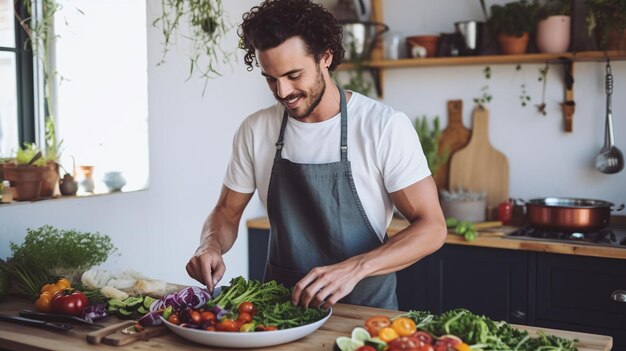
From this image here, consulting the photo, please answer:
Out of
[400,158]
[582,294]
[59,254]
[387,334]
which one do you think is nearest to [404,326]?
[387,334]

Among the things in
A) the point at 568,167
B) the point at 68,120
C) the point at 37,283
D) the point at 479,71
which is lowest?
the point at 37,283

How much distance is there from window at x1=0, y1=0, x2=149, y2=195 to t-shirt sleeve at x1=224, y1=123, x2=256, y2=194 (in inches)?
37.0

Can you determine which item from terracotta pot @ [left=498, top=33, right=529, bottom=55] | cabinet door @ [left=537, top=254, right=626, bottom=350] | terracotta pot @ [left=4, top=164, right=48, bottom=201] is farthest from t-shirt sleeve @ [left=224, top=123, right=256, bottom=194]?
terracotta pot @ [left=498, top=33, right=529, bottom=55]

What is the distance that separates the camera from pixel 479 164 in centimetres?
416

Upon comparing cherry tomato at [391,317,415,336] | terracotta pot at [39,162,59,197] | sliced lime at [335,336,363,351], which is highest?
terracotta pot at [39,162,59,197]

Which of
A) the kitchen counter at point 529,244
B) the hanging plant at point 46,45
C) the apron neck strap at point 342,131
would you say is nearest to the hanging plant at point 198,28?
the hanging plant at point 46,45

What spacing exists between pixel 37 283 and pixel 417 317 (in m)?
→ 1.27

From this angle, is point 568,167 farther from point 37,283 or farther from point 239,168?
point 37,283

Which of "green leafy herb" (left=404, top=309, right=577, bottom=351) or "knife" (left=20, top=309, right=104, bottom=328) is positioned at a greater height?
"green leafy herb" (left=404, top=309, right=577, bottom=351)

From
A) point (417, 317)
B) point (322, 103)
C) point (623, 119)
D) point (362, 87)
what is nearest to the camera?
point (417, 317)

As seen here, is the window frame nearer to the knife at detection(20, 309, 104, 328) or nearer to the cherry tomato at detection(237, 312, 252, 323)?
the knife at detection(20, 309, 104, 328)

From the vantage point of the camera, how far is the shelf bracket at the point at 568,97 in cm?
386

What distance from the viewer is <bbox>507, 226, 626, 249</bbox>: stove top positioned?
335 cm

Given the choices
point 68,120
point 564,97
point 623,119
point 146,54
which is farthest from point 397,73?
point 68,120
